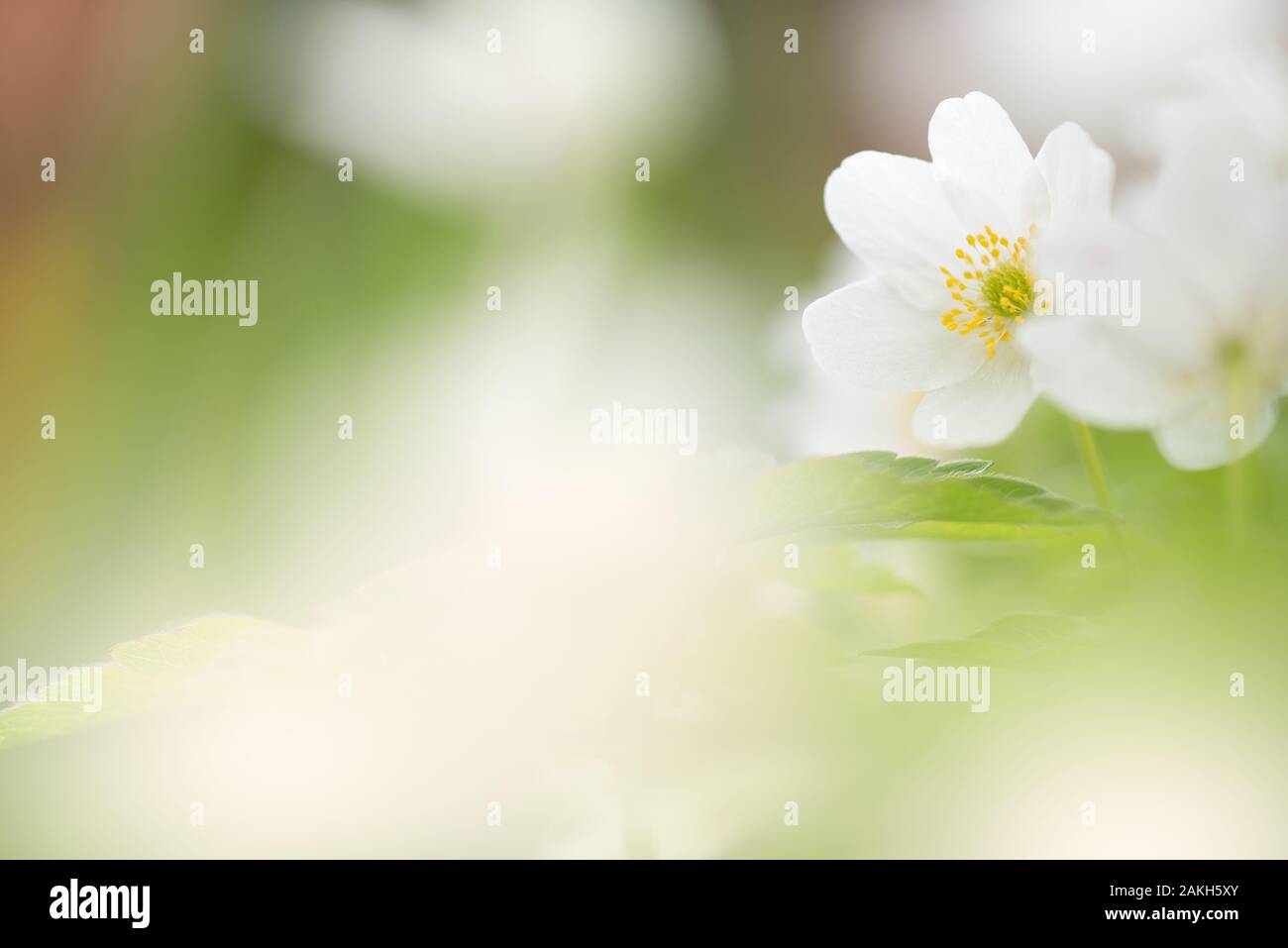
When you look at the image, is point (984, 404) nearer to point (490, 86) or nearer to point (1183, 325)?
point (1183, 325)

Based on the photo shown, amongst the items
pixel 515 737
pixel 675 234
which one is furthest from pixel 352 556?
pixel 675 234

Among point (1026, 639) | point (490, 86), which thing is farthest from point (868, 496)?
point (490, 86)

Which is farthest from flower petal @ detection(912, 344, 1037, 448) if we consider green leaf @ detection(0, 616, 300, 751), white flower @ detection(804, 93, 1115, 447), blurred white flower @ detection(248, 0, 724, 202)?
blurred white flower @ detection(248, 0, 724, 202)

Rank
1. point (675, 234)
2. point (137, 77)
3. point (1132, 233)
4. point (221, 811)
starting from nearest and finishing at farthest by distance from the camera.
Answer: point (1132, 233), point (221, 811), point (675, 234), point (137, 77)

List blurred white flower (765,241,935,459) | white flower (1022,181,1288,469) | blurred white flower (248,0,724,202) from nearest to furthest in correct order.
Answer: white flower (1022,181,1288,469)
blurred white flower (765,241,935,459)
blurred white flower (248,0,724,202)

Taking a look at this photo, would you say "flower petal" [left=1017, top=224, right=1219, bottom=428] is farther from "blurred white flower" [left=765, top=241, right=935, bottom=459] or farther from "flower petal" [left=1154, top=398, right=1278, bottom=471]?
"blurred white flower" [left=765, top=241, right=935, bottom=459]

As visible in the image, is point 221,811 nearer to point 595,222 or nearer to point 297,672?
point 297,672
